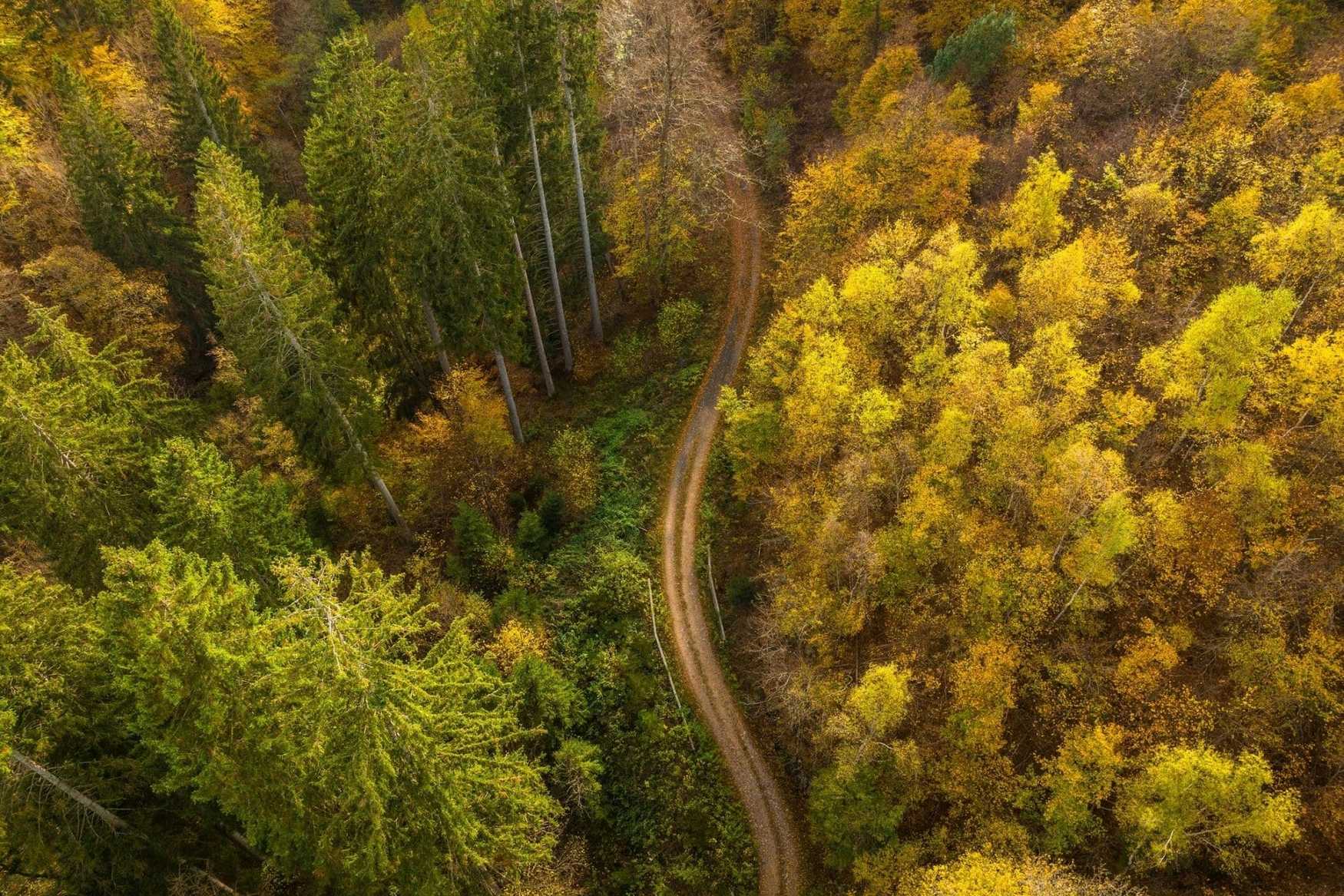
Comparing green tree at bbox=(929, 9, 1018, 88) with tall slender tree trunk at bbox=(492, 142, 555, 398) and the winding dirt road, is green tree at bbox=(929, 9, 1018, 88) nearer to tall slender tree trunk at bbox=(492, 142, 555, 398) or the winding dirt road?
the winding dirt road

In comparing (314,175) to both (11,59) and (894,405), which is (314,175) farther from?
(11,59)

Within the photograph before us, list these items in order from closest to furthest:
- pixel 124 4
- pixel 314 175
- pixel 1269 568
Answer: pixel 1269 568, pixel 314 175, pixel 124 4

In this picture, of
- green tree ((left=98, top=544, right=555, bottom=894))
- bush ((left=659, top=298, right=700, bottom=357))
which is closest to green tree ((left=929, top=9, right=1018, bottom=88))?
bush ((left=659, top=298, right=700, bottom=357))

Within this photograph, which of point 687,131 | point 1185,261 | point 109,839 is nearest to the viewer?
point 109,839

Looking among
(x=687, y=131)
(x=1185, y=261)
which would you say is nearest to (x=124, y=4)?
(x=687, y=131)

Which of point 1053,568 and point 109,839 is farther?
point 1053,568

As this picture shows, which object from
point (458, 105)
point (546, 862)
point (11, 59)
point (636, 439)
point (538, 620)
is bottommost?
point (546, 862)

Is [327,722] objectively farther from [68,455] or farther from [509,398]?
[509,398]

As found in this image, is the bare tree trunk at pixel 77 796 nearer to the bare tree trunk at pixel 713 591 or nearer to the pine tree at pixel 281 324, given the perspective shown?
the pine tree at pixel 281 324

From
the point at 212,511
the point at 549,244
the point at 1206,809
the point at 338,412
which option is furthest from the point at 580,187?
the point at 1206,809
